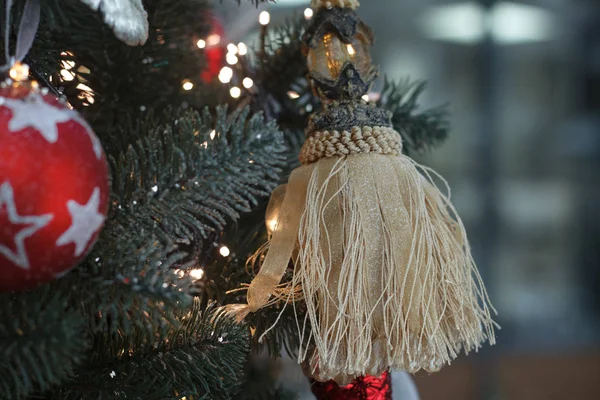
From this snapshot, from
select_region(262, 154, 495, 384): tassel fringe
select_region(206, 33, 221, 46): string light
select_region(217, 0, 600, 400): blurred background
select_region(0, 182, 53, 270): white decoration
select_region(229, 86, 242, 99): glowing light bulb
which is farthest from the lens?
select_region(217, 0, 600, 400): blurred background

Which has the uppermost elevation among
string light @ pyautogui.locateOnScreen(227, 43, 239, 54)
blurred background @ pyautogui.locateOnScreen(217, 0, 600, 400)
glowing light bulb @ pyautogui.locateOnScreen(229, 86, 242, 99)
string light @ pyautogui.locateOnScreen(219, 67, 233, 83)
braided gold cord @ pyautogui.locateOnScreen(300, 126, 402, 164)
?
string light @ pyautogui.locateOnScreen(227, 43, 239, 54)

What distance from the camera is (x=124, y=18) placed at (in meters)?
0.27

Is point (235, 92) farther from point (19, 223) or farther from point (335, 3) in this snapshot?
point (19, 223)

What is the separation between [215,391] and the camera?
1.15ft

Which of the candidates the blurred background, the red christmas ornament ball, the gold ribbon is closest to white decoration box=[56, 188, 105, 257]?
the red christmas ornament ball

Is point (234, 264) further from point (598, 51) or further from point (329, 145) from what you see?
point (598, 51)

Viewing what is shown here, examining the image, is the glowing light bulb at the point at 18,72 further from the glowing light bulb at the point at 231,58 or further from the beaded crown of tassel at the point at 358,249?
the glowing light bulb at the point at 231,58

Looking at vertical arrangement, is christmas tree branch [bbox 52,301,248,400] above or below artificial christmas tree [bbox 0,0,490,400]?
below

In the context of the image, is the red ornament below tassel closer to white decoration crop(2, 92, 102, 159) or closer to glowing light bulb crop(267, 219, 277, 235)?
glowing light bulb crop(267, 219, 277, 235)

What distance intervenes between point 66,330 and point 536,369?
152cm

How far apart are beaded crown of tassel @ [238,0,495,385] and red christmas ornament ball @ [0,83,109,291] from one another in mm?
140

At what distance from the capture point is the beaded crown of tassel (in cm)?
34

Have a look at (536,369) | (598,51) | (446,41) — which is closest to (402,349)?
(536,369)

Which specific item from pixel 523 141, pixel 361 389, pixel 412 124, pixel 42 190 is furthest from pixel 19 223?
pixel 523 141
